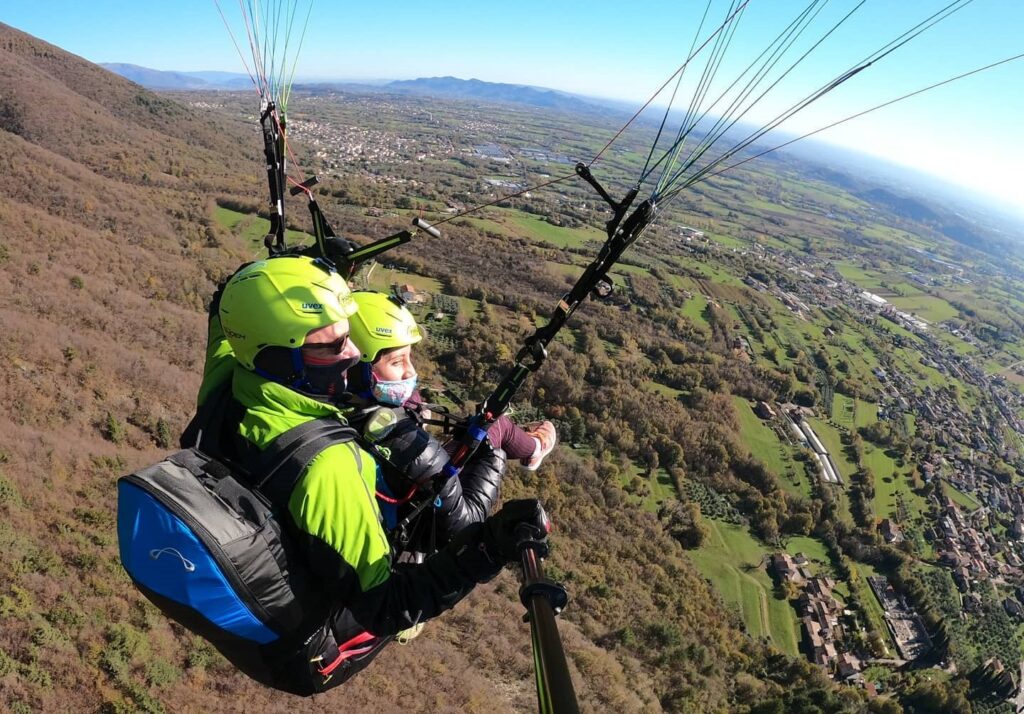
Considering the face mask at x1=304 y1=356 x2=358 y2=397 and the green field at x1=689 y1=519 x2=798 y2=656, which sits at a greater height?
the face mask at x1=304 y1=356 x2=358 y2=397

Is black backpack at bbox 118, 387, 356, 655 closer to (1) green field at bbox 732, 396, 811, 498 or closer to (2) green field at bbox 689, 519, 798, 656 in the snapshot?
(2) green field at bbox 689, 519, 798, 656

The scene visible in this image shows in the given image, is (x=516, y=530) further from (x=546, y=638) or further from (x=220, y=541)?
(x=220, y=541)

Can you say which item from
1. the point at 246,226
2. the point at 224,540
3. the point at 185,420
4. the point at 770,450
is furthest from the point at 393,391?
the point at 246,226

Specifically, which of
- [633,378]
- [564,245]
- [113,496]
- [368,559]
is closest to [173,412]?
[113,496]

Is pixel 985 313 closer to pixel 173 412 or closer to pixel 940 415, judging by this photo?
pixel 940 415

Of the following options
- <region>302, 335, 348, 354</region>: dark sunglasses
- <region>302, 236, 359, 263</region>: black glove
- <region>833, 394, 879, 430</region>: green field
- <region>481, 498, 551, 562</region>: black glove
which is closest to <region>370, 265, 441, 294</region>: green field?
<region>302, 236, 359, 263</region>: black glove
